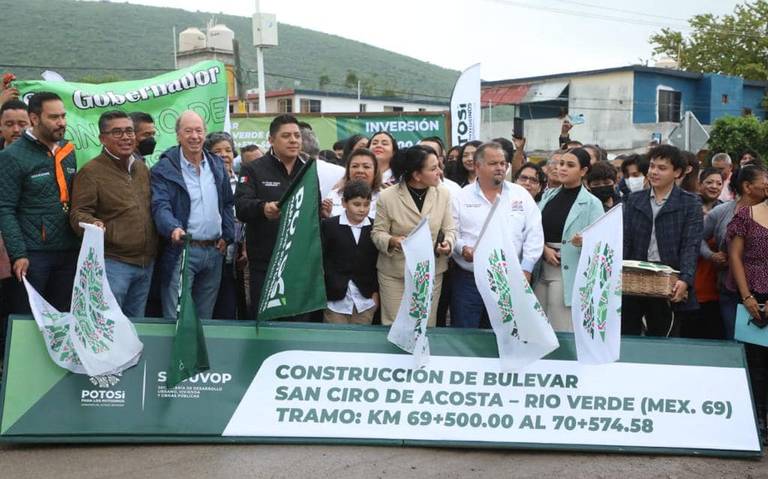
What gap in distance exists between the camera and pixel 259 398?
16.7 ft

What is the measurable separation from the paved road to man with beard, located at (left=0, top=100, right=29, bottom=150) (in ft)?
9.19

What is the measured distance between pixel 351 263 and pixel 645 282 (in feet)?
6.89

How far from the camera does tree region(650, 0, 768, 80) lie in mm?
44531

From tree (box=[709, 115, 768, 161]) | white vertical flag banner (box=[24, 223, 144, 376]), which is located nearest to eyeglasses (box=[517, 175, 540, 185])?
white vertical flag banner (box=[24, 223, 144, 376])

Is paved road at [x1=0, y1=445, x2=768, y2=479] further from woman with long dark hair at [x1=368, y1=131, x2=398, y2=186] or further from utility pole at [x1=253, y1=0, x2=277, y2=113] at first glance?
utility pole at [x1=253, y1=0, x2=277, y2=113]

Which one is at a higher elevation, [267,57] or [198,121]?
[267,57]

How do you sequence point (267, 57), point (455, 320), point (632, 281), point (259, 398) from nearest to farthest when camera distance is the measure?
point (259, 398) < point (632, 281) < point (455, 320) < point (267, 57)

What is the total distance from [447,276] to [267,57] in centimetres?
14141

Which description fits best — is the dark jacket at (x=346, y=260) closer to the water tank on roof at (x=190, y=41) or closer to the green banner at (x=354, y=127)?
the green banner at (x=354, y=127)

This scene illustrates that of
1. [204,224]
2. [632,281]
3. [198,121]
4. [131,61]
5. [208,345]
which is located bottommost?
[208,345]

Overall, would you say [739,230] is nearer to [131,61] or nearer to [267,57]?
[131,61]

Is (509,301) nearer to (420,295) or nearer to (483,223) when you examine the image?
(420,295)

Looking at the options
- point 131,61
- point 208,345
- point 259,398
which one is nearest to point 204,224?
point 208,345

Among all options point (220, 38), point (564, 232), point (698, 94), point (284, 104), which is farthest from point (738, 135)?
point (284, 104)
